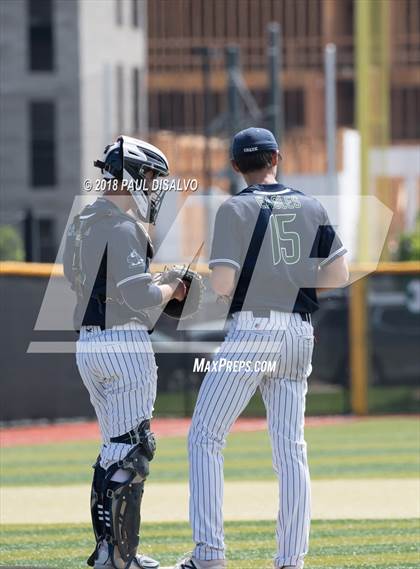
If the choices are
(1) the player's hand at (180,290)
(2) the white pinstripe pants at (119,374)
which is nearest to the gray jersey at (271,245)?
(1) the player's hand at (180,290)

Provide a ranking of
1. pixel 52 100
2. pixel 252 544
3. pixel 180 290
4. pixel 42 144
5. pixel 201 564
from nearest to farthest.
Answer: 1. pixel 201 564
2. pixel 180 290
3. pixel 252 544
4. pixel 52 100
5. pixel 42 144

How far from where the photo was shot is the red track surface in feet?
49.7

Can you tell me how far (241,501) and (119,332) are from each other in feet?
12.4

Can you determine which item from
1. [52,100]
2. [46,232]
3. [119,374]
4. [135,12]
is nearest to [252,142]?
[119,374]

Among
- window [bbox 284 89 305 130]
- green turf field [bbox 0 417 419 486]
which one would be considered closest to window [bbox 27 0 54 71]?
window [bbox 284 89 305 130]

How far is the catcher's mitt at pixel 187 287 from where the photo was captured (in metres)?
6.11

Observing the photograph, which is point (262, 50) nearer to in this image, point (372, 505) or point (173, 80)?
point (173, 80)

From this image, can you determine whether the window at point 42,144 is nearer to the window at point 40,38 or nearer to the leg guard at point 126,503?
the window at point 40,38

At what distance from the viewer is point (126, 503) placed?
5.84 m

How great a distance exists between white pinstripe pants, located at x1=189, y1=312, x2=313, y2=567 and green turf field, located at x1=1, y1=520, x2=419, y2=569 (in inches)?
33.4

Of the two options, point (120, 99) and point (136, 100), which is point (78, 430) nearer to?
point (120, 99)

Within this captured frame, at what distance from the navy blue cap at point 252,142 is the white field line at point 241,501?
338cm

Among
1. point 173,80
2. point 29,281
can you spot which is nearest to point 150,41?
point 173,80

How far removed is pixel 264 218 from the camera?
19.1 ft
